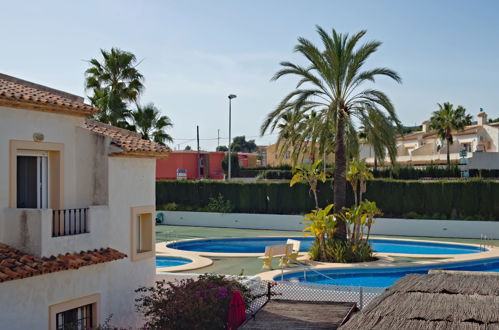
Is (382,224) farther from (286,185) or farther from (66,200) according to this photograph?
(66,200)

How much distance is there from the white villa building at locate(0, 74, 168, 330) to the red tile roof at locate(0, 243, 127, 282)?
0.07 feet

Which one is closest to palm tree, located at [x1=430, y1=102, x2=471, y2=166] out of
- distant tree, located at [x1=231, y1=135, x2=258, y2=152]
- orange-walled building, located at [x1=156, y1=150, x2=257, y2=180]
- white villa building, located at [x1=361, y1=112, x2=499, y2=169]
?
white villa building, located at [x1=361, y1=112, x2=499, y2=169]

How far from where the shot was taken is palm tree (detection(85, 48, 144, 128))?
3097 centimetres

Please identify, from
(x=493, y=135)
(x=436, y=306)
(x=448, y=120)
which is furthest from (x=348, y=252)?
(x=493, y=135)

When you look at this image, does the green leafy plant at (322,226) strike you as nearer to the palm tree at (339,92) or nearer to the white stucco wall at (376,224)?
the palm tree at (339,92)

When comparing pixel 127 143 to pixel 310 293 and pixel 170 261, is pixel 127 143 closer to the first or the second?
pixel 310 293

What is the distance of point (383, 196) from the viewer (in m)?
36.6

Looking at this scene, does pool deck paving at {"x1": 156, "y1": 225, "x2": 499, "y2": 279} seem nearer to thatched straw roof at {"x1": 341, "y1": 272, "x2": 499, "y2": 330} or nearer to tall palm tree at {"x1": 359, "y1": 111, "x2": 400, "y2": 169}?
tall palm tree at {"x1": 359, "y1": 111, "x2": 400, "y2": 169}

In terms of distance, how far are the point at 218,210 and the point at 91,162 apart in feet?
87.8

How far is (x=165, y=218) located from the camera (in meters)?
41.0

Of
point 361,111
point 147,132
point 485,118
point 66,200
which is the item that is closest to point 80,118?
point 66,200

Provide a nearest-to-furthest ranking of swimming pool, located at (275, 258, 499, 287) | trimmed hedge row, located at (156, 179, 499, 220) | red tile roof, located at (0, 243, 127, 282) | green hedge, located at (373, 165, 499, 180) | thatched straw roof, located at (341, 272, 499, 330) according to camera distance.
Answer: thatched straw roof, located at (341, 272, 499, 330) < red tile roof, located at (0, 243, 127, 282) < swimming pool, located at (275, 258, 499, 287) < trimmed hedge row, located at (156, 179, 499, 220) < green hedge, located at (373, 165, 499, 180)

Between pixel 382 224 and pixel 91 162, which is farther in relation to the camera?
pixel 382 224

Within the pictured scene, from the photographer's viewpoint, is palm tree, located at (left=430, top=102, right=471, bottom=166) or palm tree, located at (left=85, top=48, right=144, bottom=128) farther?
palm tree, located at (left=430, top=102, right=471, bottom=166)
